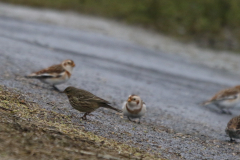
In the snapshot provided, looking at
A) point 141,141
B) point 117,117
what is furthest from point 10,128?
point 117,117

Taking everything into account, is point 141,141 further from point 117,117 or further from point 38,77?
point 38,77

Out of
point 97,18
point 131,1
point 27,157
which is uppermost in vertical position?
point 131,1

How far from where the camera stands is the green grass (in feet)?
82.9

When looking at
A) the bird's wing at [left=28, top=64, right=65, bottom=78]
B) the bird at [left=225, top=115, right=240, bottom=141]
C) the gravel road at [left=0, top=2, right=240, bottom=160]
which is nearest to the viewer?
the gravel road at [left=0, top=2, right=240, bottom=160]

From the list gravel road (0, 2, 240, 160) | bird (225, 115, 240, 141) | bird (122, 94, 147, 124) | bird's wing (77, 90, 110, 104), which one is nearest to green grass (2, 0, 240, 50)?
gravel road (0, 2, 240, 160)

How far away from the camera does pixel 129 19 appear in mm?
28500

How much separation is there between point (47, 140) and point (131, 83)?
808cm

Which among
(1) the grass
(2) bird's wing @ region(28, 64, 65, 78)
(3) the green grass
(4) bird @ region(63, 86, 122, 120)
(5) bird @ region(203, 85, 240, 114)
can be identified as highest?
(3) the green grass

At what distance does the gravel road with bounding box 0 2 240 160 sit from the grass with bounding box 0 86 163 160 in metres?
0.51

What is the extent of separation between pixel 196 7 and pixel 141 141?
2271 cm

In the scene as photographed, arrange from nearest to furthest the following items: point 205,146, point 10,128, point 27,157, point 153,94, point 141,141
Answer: point 27,157 < point 10,128 < point 141,141 < point 205,146 < point 153,94

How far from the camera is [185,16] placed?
27.5 metres

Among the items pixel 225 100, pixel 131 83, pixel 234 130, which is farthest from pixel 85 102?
pixel 131 83

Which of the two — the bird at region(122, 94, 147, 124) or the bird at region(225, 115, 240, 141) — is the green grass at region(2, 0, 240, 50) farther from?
the bird at region(122, 94, 147, 124)
